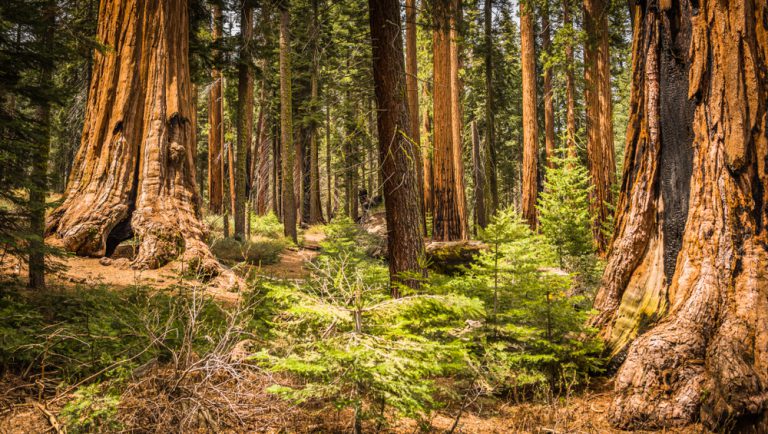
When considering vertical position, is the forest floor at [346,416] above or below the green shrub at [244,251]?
below

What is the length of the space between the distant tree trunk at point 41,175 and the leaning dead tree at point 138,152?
2492 mm

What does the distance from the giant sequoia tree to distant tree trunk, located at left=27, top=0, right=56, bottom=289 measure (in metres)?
6.23

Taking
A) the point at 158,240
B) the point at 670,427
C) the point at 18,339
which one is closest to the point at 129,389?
the point at 18,339

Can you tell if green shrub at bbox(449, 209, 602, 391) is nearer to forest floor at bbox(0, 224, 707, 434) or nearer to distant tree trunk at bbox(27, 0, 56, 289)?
forest floor at bbox(0, 224, 707, 434)

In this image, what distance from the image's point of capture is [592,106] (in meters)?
12.3

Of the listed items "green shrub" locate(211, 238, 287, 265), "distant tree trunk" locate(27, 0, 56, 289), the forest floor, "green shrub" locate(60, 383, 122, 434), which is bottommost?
the forest floor

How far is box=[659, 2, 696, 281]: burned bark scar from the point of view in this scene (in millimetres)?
3822

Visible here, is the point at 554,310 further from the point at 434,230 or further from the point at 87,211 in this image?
the point at 434,230

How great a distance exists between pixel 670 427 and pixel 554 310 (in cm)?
122

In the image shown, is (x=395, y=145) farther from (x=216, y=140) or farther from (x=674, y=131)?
(x=216, y=140)

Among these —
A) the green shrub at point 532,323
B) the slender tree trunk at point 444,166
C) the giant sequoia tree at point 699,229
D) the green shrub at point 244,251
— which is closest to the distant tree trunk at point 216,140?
the green shrub at point 244,251

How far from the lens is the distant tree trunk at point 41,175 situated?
15.5 ft

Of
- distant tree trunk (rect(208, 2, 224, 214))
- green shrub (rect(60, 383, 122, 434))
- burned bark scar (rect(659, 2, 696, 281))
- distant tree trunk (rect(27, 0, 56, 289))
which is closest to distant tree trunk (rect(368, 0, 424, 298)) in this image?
burned bark scar (rect(659, 2, 696, 281))

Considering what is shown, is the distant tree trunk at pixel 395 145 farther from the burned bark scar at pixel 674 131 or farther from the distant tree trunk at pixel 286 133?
the distant tree trunk at pixel 286 133
